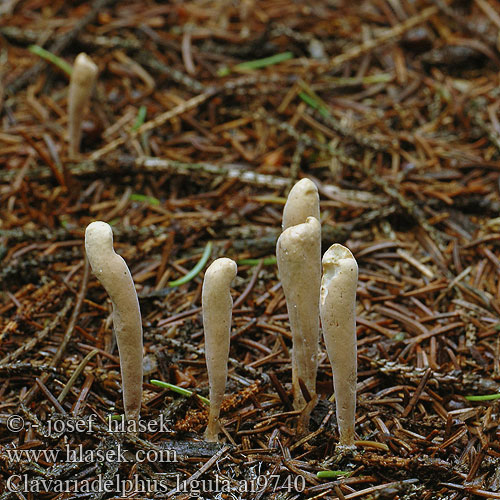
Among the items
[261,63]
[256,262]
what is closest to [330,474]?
[256,262]

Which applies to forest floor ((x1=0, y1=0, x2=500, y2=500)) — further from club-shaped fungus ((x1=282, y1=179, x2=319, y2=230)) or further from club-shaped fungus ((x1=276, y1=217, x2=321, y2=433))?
club-shaped fungus ((x1=282, y1=179, x2=319, y2=230))

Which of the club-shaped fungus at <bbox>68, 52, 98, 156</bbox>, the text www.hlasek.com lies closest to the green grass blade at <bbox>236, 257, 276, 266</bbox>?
the text www.hlasek.com

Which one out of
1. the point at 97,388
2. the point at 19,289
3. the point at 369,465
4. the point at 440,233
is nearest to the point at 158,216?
the point at 19,289

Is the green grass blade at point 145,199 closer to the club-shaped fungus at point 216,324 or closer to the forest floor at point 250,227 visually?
the forest floor at point 250,227

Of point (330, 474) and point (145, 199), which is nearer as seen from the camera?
point (330, 474)

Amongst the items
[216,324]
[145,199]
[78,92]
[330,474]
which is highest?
[78,92]

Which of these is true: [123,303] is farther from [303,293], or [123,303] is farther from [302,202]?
[302,202]
